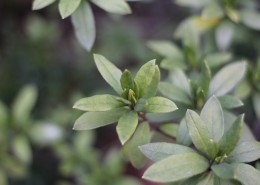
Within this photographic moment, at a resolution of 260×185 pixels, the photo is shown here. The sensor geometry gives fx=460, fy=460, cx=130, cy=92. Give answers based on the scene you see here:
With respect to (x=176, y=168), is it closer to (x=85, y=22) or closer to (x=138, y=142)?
(x=138, y=142)

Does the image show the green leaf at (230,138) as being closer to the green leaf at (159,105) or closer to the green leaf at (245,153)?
the green leaf at (245,153)

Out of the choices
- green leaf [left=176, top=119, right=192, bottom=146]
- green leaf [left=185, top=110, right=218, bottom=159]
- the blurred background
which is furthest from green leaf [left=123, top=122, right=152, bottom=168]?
the blurred background

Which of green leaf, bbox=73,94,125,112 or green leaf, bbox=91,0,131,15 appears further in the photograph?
green leaf, bbox=91,0,131,15

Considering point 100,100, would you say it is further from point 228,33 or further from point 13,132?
point 13,132

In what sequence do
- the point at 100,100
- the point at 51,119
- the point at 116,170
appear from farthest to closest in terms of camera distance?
the point at 51,119
the point at 116,170
the point at 100,100

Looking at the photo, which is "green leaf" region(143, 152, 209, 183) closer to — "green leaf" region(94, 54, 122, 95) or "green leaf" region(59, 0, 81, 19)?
"green leaf" region(94, 54, 122, 95)

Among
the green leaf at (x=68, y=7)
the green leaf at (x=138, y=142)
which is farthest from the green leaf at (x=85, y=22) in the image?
the green leaf at (x=138, y=142)

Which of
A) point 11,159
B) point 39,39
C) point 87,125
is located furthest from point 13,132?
point 87,125
